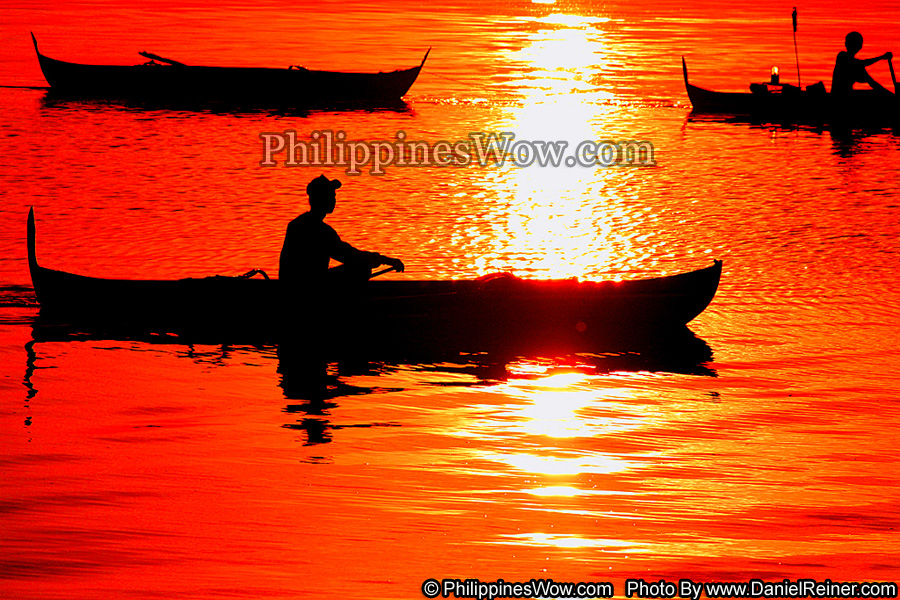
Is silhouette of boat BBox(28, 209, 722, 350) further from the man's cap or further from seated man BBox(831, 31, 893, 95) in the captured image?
seated man BBox(831, 31, 893, 95)

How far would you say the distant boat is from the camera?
29516 mm

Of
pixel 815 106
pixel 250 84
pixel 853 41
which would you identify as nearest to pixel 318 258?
pixel 853 41

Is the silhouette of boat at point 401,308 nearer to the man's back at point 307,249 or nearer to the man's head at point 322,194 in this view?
the man's back at point 307,249

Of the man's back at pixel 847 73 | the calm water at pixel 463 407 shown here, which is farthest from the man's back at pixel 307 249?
the man's back at pixel 847 73

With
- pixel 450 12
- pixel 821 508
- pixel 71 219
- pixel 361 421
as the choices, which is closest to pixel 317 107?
pixel 71 219

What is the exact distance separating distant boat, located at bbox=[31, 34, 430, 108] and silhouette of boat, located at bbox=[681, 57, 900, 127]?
24.5ft

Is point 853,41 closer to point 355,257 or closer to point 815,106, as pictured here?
point 815,106

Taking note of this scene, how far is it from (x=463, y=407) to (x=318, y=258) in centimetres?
216

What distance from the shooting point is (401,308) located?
1093 cm

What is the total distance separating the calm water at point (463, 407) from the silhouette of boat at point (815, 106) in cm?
229

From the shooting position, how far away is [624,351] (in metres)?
11.1

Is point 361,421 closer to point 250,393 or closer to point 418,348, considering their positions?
point 250,393

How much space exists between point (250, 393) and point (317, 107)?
20430mm

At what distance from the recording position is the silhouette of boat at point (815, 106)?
991 inches
